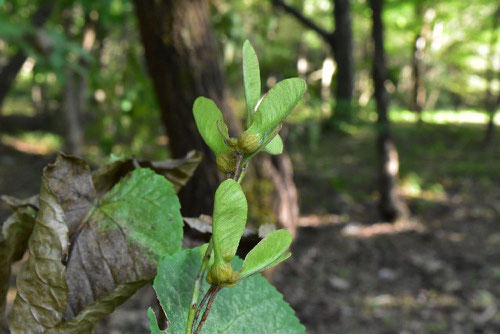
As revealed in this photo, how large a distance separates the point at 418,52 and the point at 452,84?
400 inches

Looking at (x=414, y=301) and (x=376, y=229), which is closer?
(x=414, y=301)

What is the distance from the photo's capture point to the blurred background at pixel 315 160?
294cm

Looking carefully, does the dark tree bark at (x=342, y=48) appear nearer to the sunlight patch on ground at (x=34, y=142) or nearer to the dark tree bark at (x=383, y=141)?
the dark tree bark at (x=383, y=141)

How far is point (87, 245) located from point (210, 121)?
0.64ft

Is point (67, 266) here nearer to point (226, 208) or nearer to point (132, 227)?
point (132, 227)

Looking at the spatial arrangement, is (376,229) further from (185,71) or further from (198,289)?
(198,289)

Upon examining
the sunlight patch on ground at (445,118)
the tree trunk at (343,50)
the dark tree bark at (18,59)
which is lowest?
the sunlight patch on ground at (445,118)

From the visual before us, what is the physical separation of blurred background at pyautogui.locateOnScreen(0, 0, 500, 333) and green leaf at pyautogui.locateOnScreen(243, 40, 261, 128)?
0.25 metres

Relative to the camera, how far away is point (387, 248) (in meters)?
4.89

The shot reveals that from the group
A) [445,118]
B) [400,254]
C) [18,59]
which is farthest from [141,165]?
[445,118]

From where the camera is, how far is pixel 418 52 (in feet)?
34.6

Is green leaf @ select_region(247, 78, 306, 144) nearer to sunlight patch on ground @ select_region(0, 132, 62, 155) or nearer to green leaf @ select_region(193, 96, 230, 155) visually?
green leaf @ select_region(193, 96, 230, 155)

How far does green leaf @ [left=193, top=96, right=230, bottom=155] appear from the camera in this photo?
0.34 metres

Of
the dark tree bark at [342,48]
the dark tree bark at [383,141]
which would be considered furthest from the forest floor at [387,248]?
the dark tree bark at [342,48]
